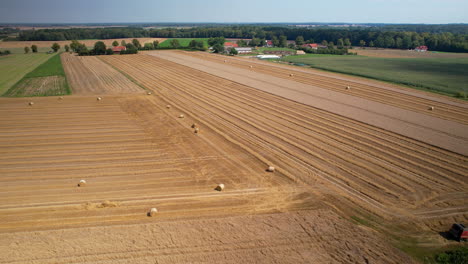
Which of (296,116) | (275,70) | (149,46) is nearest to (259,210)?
(296,116)

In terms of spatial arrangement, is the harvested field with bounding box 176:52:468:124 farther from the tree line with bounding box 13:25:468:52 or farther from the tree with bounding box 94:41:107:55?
the tree line with bounding box 13:25:468:52

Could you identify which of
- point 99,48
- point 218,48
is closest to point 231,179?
point 99,48

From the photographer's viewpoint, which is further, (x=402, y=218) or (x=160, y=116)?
(x=160, y=116)

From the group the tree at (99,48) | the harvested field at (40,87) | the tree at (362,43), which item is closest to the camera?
the harvested field at (40,87)

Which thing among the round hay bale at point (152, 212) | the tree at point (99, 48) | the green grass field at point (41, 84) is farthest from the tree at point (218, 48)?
the round hay bale at point (152, 212)

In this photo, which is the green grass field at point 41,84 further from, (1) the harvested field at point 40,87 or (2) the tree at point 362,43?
(2) the tree at point 362,43

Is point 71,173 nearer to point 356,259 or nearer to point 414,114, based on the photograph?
point 356,259
